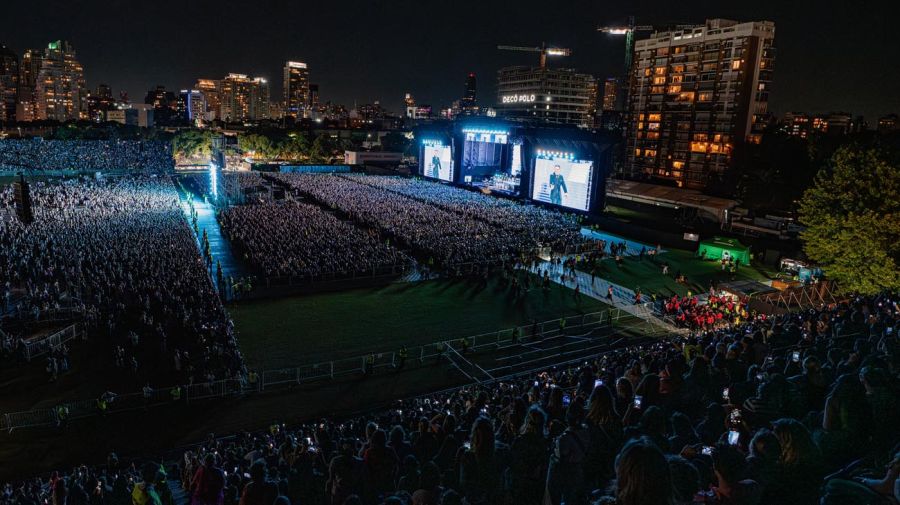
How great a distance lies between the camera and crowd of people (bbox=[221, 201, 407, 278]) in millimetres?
24672

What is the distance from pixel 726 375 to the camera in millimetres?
7809

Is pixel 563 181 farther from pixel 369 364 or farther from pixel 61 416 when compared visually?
pixel 61 416

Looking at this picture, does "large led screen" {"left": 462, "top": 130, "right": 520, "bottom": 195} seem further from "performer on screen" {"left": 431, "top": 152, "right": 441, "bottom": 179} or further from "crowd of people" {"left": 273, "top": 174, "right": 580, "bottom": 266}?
"crowd of people" {"left": 273, "top": 174, "right": 580, "bottom": 266}

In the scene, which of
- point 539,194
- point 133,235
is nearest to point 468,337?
point 133,235


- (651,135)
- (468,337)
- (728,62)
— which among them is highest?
(728,62)

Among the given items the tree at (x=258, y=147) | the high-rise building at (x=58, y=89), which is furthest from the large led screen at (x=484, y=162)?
the high-rise building at (x=58, y=89)

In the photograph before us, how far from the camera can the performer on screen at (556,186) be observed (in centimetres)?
4232

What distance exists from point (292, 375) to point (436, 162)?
47.8 metres

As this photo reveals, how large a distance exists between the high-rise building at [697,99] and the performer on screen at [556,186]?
23148 millimetres

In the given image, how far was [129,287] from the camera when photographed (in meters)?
20.1

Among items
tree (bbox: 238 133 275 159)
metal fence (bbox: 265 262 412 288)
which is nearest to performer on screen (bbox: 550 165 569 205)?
metal fence (bbox: 265 262 412 288)

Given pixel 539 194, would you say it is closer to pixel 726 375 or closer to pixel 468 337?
pixel 468 337

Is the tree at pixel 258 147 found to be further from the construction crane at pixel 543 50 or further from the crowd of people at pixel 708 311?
the construction crane at pixel 543 50

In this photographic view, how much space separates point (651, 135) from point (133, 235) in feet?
219
